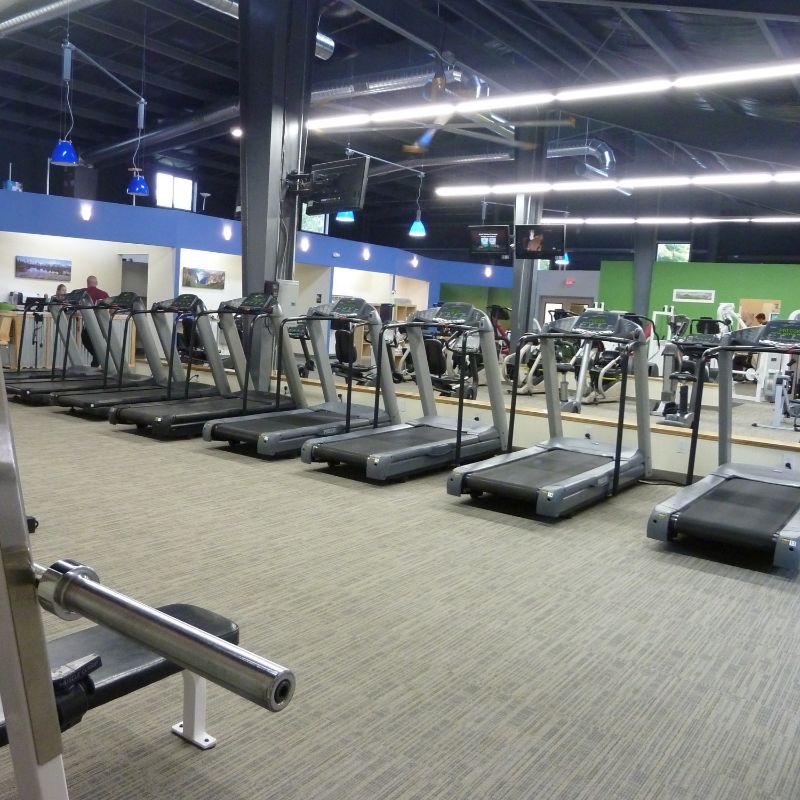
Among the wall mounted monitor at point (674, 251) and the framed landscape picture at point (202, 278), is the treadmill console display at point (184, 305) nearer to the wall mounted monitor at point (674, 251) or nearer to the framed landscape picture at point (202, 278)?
the framed landscape picture at point (202, 278)

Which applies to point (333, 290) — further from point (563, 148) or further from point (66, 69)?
point (66, 69)

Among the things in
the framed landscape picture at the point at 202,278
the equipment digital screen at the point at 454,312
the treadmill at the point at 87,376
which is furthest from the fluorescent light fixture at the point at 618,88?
the framed landscape picture at the point at 202,278

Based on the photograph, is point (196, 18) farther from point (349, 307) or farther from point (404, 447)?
point (404, 447)

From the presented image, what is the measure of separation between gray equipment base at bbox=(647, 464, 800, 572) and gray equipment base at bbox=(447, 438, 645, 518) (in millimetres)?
586

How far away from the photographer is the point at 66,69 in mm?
8398

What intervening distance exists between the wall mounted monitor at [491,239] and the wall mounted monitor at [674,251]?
891cm

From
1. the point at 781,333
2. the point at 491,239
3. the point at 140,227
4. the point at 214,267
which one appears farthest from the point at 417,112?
the point at 214,267

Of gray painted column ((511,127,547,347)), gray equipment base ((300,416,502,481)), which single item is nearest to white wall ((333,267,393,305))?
gray painted column ((511,127,547,347))

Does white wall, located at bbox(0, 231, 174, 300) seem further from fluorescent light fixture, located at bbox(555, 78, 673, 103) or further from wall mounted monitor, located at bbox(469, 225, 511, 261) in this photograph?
fluorescent light fixture, located at bbox(555, 78, 673, 103)

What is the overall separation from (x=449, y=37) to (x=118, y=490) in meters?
7.93

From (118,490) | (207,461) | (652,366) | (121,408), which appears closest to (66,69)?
(121,408)

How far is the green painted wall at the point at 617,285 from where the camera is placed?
1920 centimetres

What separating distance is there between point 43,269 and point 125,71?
3.84 metres

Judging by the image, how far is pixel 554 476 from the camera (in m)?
4.89
